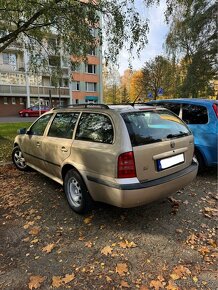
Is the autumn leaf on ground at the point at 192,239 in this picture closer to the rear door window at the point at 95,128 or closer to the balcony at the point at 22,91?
the rear door window at the point at 95,128

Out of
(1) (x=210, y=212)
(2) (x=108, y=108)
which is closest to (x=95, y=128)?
(2) (x=108, y=108)

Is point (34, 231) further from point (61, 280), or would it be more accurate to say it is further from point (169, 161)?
point (169, 161)

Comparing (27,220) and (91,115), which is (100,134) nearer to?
(91,115)

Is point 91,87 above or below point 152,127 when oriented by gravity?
above

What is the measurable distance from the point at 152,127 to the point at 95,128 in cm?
84

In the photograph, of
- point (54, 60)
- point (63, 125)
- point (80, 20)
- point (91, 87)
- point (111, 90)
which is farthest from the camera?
point (111, 90)

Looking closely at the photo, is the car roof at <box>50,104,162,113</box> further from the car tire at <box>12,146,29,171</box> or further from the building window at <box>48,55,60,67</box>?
the building window at <box>48,55,60,67</box>

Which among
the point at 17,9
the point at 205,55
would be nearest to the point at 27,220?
the point at 17,9

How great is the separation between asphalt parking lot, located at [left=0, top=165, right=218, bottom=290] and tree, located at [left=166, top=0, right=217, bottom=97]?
2105 centimetres

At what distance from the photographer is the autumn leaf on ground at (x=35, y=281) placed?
2.48 metres

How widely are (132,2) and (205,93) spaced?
61.2 feet

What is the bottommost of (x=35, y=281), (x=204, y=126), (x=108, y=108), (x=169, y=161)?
(x=35, y=281)

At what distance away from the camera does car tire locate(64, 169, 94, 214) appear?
144 inches

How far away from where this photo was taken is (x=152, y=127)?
Answer: 364 cm
